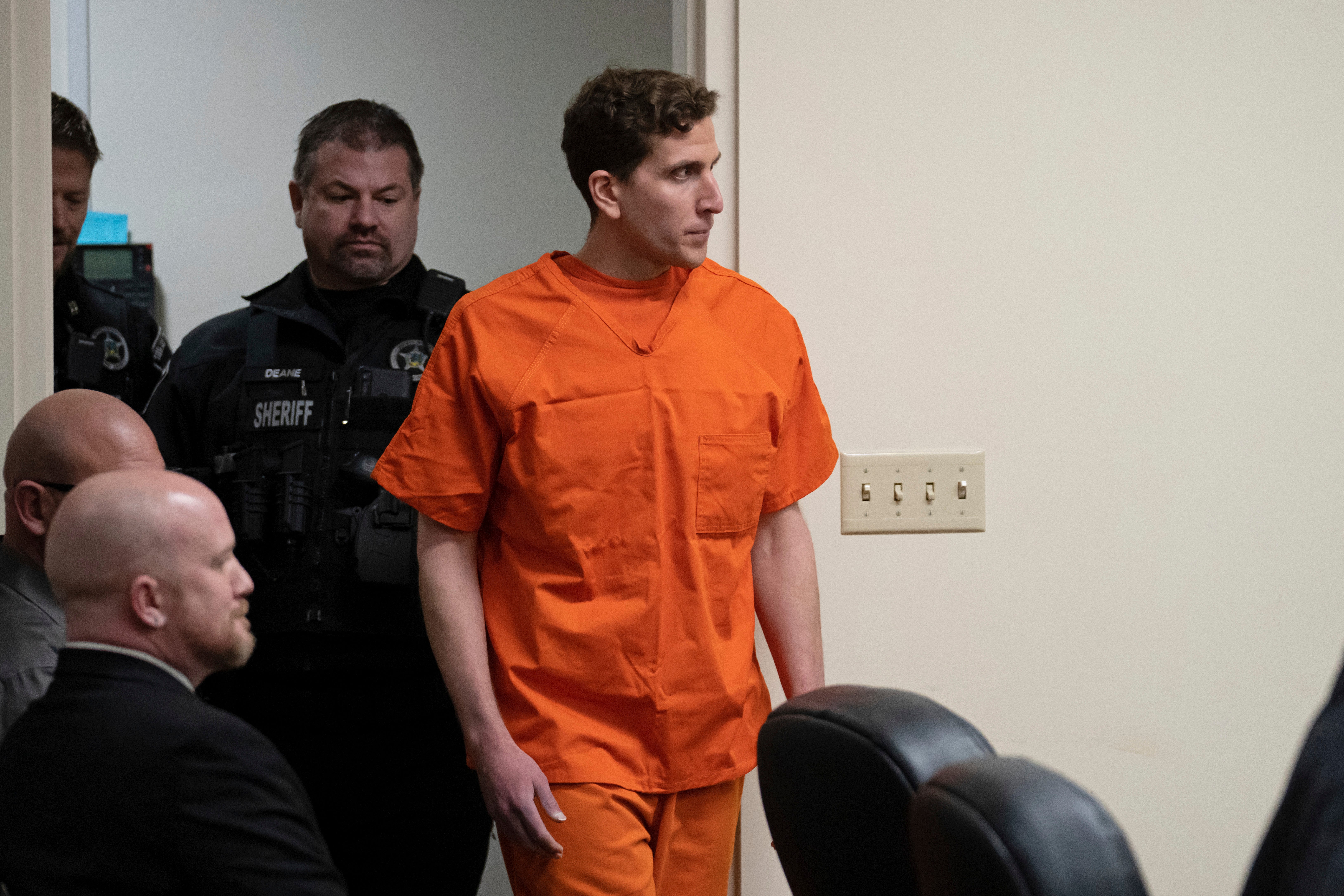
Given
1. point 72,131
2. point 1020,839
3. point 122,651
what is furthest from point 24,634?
point 72,131

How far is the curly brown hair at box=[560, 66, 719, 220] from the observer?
143cm

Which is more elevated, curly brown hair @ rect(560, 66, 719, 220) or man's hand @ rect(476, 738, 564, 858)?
curly brown hair @ rect(560, 66, 719, 220)

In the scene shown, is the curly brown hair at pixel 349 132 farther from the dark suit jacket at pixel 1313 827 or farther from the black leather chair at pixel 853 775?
the dark suit jacket at pixel 1313 827

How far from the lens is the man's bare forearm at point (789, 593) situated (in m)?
1.58

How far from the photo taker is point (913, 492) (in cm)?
182

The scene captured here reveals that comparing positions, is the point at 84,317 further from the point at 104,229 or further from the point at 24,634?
the point at 24,634

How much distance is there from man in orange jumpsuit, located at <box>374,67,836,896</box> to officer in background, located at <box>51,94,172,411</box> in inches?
38.2

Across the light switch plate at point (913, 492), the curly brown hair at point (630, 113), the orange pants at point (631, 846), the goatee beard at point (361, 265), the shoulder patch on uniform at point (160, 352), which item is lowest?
the orange pants at point (631, 846)

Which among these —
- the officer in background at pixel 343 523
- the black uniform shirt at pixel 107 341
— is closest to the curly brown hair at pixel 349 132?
the officer in background at pixel 343 523

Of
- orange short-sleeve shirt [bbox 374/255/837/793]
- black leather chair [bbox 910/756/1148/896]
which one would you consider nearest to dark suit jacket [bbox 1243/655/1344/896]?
black leather chair [bbox 910/756/1148/896]

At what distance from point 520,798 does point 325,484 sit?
709 mm

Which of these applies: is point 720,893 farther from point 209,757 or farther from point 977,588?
point 209,757

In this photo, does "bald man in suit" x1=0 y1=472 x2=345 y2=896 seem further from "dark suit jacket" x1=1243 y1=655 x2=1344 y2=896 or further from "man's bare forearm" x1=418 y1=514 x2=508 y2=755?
"dark suit jacket" x1=1243 y1=655 x2=1344 y2=896

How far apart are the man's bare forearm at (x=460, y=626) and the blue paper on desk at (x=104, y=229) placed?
81.0 inches
